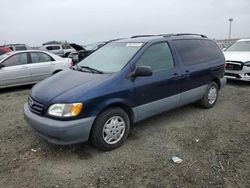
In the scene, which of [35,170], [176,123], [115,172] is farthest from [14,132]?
[176,123]

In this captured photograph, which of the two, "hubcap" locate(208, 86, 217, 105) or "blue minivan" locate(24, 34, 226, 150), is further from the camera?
"hubcap" locate(208, 86, 217, 105)

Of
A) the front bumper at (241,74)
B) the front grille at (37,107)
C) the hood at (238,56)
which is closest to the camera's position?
the front grille at (37,107)

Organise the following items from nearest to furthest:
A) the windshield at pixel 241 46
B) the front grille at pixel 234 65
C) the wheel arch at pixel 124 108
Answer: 1. the wheel arch at pixel 124 108
2. the front grille at pixel 234 65
3. the windshield at pixel 241 46

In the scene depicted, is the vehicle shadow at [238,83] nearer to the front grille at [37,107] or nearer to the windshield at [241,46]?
the windshield at [241,46]

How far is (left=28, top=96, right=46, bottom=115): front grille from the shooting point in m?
3.62

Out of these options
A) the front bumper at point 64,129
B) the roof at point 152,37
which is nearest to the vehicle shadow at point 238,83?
the roof at point 152,37

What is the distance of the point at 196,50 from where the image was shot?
5.45 metres

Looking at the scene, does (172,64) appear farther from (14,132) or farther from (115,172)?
(14,132)

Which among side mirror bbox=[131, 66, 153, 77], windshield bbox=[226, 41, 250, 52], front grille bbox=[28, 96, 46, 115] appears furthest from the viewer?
windshield bbox=[226, 41, 250, 52]

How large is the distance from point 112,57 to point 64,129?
1709 mm

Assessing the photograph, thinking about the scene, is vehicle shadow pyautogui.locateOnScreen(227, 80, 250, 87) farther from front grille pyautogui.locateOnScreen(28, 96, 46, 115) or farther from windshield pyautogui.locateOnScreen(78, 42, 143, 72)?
front grille pyautogui.locateOnScreen(28, 96, 46, 115)

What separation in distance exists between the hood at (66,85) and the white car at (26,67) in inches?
181

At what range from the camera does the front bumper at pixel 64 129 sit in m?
3.40

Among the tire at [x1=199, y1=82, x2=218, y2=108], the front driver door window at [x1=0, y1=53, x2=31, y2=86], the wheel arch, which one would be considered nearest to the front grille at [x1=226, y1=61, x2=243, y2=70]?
the tire at [x1=199, y1=82, x2=218, y2=108]
